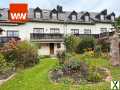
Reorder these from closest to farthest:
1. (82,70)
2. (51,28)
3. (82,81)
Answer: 1. (82,81)
2. (82,70)
3. (51,28)

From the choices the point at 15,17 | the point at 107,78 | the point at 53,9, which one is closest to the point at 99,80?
the point at 107,78

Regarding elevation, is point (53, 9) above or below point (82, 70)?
above

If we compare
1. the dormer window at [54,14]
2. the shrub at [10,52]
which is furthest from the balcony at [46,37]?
the shrub at [10,52]

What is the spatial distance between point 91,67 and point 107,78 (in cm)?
209

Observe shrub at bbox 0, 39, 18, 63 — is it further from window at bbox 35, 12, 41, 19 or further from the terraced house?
window at bbox 35, 12, 41, 19

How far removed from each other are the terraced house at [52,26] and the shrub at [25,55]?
1778 cm

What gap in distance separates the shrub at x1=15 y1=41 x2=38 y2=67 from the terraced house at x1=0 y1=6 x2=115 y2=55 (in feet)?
58.3

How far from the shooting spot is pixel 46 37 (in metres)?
53.4

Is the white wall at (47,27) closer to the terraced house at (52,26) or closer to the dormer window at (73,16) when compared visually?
the terraced house at (52,26)

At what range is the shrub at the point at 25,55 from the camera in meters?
31.3

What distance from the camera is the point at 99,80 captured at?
808 inches

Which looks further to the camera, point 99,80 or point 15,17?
point 15,17

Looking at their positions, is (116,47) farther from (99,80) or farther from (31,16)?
(31,16)

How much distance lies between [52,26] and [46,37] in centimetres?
289
